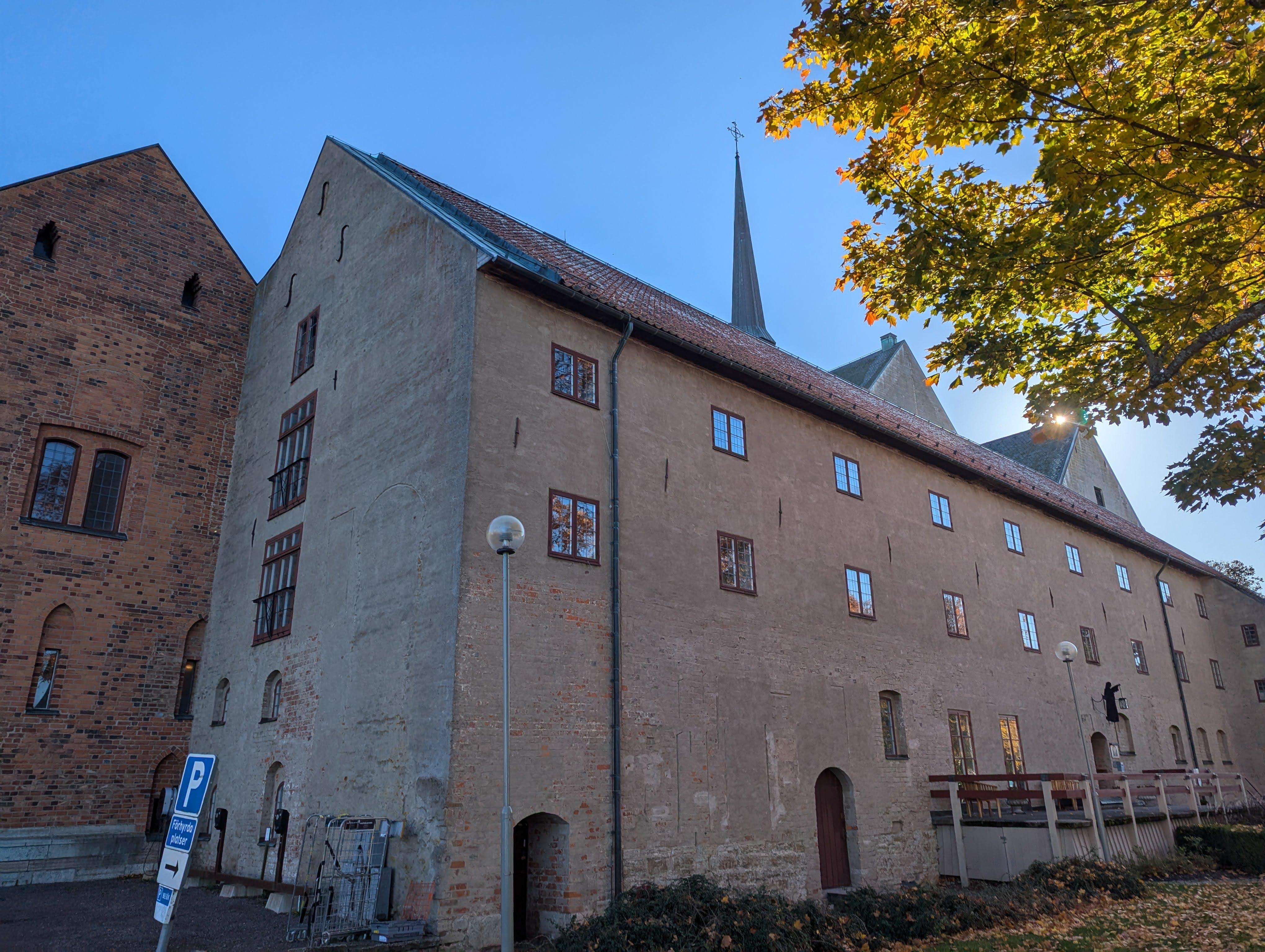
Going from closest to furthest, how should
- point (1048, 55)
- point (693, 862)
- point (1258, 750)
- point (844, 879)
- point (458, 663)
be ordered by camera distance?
point (1048, 55) → point (458, 663) → point (693, 862) → point (844, 879) → point (1258, 750)

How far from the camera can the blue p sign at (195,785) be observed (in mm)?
7156

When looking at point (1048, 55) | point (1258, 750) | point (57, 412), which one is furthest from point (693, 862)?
point (1258, 750)

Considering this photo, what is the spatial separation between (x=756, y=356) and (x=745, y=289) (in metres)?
21.7

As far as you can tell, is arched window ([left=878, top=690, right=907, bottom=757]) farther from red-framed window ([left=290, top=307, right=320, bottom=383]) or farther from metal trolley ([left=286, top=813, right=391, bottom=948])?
red-framed window ([left=290, top=307, right=320, bottom=383])

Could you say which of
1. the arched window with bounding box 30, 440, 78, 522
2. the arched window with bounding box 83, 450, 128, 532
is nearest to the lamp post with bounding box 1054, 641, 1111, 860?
the arched window with bounding box 83, 450, 128, 532

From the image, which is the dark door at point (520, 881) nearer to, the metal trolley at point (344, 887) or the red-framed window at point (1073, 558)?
the metal trolley at point (344, 887)

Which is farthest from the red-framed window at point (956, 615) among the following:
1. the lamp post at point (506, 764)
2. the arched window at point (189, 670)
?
Result: the arched window at point (189, 670)

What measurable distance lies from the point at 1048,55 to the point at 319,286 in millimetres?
15249

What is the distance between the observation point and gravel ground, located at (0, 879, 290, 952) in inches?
438

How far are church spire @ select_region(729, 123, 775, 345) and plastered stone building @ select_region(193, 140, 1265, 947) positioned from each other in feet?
59.7

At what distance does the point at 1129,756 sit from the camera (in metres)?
27.3

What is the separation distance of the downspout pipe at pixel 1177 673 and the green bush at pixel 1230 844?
12.2 m

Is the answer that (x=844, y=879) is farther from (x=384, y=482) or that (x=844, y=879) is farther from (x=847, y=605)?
(x=384, y=482)

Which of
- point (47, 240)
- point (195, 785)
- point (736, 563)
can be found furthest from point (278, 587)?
point (195, 785)
